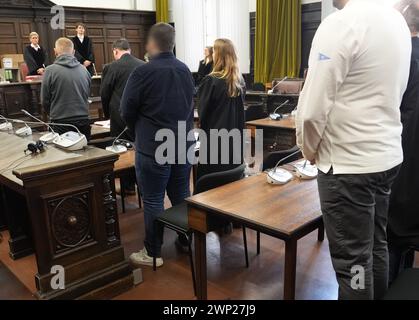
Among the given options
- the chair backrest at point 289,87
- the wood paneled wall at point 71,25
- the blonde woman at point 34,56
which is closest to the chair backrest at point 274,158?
the chair backrest at point 289,87

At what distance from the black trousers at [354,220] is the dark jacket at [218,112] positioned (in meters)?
1.33

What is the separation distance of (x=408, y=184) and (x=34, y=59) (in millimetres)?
6964

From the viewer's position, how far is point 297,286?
2.30 metres

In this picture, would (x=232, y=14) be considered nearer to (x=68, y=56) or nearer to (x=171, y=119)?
(x=68, y=56)

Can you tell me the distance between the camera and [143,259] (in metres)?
2.58

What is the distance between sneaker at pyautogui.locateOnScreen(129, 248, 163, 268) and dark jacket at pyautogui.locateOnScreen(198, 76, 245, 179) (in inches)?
25.7

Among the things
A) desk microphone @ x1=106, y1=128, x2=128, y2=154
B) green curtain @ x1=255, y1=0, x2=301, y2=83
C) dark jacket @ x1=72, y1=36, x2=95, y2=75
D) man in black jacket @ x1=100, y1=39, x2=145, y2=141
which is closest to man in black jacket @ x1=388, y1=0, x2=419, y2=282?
desk microphone @ x1=106, y1=128, x2=128, y2=154

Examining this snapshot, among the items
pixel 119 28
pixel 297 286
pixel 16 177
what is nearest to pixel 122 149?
pixel 16 177

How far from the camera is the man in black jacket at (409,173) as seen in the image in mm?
1616

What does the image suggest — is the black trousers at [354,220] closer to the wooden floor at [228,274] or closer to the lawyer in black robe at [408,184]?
the lawyer in black robe at [408,184]

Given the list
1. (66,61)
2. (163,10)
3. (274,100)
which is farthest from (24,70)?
(274,100)

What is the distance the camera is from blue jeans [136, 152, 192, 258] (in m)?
2.39

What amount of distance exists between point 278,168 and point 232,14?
21.8ft
